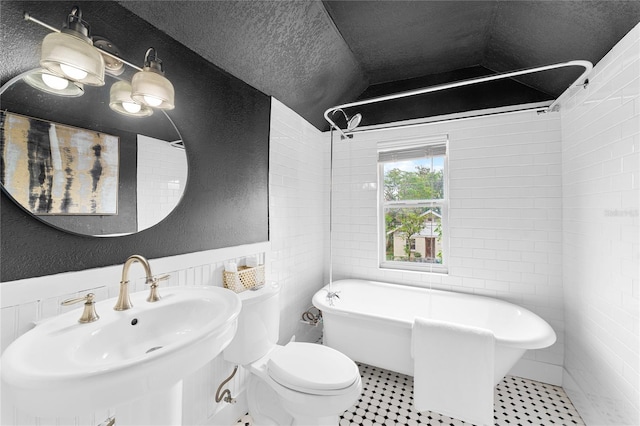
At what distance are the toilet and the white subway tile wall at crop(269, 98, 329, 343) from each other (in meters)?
0.62

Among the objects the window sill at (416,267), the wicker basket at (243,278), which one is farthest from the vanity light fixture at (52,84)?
the window sill at (416,267)

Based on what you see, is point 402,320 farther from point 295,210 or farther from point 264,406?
point 295,210

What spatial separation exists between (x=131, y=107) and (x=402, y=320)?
210cm

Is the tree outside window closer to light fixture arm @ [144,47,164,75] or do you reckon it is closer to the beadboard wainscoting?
the beadboard wainscoting

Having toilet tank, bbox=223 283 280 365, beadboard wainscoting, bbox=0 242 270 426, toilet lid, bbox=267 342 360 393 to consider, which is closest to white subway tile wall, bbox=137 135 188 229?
beadboard wainscoting, bbox=0 242 270 426

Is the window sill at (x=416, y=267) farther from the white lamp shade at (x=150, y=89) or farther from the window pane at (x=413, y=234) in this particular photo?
the white lamp shade at (x=150, y=89)

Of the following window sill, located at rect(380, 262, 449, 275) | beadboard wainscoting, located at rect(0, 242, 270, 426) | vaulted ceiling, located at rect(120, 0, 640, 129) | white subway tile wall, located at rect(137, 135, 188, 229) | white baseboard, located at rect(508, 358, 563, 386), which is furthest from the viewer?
window sill, located at rect(380, 262, 449, 275)

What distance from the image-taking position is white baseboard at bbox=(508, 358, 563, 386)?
226cm

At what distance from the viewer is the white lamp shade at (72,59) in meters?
0.97

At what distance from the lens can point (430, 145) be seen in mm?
2795

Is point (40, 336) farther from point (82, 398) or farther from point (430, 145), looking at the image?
point (430, 145)

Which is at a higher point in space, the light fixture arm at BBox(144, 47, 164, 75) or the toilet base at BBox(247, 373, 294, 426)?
the light fixture arm at BBox(144, 47, 164, 75)

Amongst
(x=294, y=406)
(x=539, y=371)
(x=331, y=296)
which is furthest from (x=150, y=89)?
(x=539, y=371)

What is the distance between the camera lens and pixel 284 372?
147cm
